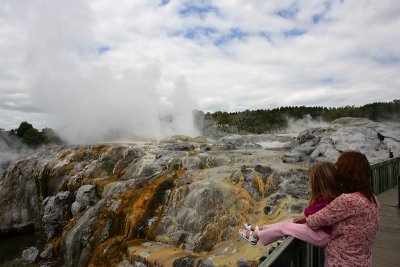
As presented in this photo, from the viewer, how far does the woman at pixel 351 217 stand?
8.48 feet

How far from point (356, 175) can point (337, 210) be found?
30 centimetres

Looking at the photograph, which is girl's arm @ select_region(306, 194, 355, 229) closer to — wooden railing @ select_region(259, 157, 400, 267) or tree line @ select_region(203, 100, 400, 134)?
wooden railing @ select_region(259, 157, 400, 267)

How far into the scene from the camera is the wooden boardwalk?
4748 mm

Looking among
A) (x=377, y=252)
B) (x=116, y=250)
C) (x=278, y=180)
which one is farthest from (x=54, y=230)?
(x=377, y=252)

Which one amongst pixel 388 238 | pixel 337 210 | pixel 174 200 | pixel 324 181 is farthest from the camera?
pixel 174 200

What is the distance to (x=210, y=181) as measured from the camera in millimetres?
11773

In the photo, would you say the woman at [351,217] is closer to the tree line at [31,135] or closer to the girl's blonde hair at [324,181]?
the girl's blonde hair at [324,181]

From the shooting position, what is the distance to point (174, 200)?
11.7m

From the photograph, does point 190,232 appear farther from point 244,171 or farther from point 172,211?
point 244,171

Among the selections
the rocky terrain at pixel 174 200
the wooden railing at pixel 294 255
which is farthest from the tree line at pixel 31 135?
the wooden railing at pixel 294 255

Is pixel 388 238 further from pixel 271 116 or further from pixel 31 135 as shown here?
pixel 271 116

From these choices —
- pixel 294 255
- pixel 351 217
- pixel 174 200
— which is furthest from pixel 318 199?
pixel 174 200

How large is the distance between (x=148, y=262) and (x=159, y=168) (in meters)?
6.56

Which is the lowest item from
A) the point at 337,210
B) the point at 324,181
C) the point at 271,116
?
the point at 337,210
